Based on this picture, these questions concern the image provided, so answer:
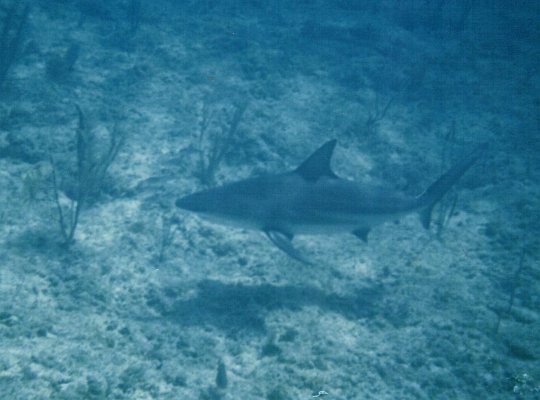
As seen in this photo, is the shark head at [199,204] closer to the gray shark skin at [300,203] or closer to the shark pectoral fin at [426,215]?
the gray shark skin at [300,203]

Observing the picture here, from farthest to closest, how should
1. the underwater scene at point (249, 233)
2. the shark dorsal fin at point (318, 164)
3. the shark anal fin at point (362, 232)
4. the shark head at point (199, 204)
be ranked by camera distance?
the shark anal fin at point (362, 232) → the shark dorsal fin at point (318, 164) → the shark head at point (199, 204) → the underwater scene at point (249, 233)

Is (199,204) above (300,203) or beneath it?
beneath

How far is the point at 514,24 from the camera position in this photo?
15.7 metres

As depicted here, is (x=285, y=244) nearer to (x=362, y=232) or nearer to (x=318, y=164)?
(x=318, y=164)

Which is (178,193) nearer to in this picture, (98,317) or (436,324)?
(98,317)

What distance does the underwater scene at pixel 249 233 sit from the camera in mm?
3654

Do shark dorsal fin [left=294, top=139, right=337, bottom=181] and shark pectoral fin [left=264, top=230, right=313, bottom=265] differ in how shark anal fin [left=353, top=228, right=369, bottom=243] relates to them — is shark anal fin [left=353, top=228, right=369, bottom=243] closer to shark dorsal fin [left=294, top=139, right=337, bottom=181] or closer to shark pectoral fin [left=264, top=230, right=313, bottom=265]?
shark dorsal fin [left=294, top=139, right=337, bottom=181]

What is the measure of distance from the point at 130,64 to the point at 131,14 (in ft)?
11.1

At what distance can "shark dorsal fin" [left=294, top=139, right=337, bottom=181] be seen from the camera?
433 centimetres

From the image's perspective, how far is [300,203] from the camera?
4359 millimetres

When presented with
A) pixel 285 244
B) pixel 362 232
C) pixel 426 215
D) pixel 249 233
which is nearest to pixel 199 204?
pixel 285 244

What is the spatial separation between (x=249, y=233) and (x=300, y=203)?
134cm

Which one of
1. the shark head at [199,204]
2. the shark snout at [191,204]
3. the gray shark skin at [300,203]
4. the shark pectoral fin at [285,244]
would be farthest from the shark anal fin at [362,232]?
the shark snout at [191,204]

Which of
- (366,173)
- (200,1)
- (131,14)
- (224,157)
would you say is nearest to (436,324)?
(366,173)
